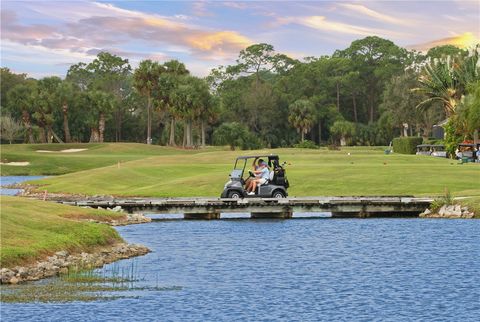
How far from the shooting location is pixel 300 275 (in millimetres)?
33906

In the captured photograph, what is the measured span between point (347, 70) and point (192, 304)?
156 m

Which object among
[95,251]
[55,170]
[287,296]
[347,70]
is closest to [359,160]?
[55,170]

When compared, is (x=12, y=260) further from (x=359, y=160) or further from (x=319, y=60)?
(x=319, y=60)

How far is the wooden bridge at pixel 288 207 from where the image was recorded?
55.8m

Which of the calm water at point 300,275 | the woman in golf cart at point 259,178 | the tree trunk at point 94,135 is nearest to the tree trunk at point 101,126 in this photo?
the tree trunk at point 94,135

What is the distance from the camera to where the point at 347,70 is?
18125cm

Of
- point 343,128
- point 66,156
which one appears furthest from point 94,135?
point 343,128

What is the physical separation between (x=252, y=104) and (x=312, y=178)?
93.8 meters

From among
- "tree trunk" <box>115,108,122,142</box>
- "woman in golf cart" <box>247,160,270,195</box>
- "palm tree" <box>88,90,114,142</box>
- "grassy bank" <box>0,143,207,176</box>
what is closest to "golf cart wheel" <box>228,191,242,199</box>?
"woman in golf cart" <box>247,160,270,195</box>

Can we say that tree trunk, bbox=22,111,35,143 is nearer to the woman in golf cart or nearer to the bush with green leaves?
the bush with green leaves

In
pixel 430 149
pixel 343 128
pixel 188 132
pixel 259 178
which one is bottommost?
pixel 259 178

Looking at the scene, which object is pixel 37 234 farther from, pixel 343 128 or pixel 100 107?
pixel 343 128

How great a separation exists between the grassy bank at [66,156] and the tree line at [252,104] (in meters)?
10.6

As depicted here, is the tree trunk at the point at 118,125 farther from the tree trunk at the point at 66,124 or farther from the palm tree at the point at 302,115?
the palm tree at the point at 302,115
